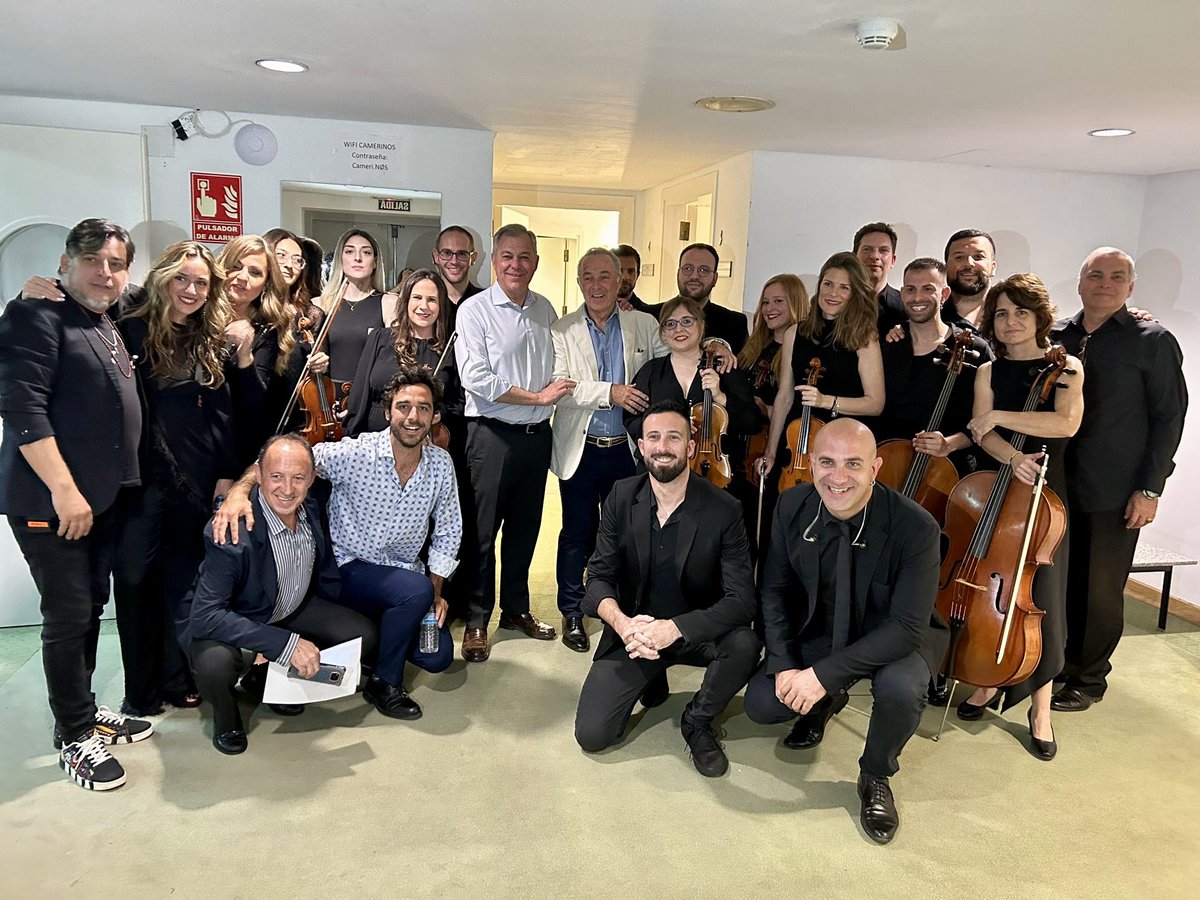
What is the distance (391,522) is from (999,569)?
1920 mm

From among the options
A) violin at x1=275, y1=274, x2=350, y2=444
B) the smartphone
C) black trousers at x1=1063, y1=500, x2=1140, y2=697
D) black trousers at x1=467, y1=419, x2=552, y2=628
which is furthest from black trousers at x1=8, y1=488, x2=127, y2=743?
black trousers at x1=1063, y1=500, x2=1140, y2=697

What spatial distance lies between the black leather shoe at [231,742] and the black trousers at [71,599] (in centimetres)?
35

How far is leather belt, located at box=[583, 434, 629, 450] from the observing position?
11.0 feet

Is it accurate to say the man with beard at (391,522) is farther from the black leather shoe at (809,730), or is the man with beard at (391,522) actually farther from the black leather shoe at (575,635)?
the black leather shoe at (809,730)

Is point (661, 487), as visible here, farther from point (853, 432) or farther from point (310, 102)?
point (310, 102)

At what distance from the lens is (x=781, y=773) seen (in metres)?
2.60

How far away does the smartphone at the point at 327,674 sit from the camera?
254 cm

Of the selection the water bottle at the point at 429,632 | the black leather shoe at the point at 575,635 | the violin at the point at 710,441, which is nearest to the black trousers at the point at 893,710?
the violin at the point at 710,441

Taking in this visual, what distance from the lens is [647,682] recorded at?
274 centimetres

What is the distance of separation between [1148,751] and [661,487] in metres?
1.87

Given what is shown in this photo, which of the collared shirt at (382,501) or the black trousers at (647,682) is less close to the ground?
the collared shirt at (382,501)

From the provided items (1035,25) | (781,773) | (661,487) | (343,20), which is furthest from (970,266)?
(343,20)

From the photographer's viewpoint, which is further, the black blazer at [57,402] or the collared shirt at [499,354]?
the collared shirt at [499,354]

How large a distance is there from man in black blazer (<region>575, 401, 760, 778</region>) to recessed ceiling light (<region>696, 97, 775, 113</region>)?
1.47 meters
